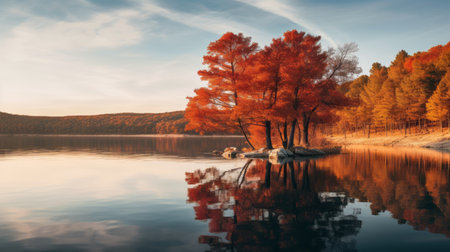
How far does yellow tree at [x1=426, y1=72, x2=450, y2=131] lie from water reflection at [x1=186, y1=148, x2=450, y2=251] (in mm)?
45894

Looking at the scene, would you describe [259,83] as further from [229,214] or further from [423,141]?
[423,141]

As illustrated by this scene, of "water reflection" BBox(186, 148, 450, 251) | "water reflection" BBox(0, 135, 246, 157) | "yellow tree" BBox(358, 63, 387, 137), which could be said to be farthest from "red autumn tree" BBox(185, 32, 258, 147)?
"yellow tree" BBox(358, 63, 387, 137)

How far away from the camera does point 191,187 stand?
1308cm

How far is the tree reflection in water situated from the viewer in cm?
627

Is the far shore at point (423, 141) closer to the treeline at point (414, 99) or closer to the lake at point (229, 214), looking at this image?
the treeline at point (414, 99)

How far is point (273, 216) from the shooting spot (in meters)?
8.18

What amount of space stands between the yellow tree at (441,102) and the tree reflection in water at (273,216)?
50098mm

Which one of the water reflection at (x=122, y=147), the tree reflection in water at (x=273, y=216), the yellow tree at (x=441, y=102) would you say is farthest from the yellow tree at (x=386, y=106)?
the tree reflection in water at (x=273, y=216)

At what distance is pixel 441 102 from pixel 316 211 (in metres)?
55.9

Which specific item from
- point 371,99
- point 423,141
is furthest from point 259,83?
point 371,99

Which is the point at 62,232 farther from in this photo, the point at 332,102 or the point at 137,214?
the point at 332,102

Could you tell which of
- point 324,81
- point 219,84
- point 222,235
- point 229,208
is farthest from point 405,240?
point 324,81

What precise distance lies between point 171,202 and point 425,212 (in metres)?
7.52

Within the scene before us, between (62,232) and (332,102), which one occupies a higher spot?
(332,102)
